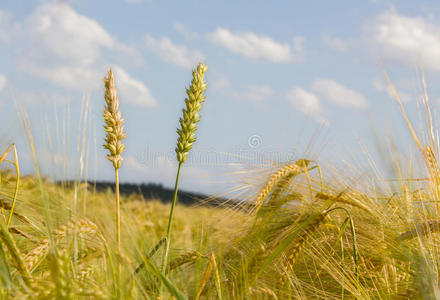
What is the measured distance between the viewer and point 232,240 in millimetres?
1332

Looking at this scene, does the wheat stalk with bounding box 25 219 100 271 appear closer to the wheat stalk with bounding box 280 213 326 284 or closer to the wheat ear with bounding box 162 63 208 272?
the wheat ear with bounding box 162 63 208 272

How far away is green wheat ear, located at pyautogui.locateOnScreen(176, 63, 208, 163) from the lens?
1.02 metres

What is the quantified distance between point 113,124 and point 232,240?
1.73ft

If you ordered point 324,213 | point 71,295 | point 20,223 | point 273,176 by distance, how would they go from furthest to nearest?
point 273,176 → point 20,223 → point 324,213 → point 71,295

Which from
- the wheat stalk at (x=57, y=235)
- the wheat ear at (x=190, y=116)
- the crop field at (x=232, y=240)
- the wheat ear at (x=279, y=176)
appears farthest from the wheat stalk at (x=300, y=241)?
the wheat stalk at (x=57, y=235)

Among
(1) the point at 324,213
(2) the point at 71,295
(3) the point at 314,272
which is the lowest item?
(3) the point at 314,272

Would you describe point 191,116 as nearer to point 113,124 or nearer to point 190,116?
point 190,116

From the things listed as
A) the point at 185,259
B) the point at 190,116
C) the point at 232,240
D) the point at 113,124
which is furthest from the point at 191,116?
the point at 232,240

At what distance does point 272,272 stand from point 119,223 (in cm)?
45

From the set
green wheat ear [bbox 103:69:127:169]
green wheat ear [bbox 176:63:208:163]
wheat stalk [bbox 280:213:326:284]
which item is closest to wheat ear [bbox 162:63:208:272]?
green wheat ear [bbox 176:63:208:163]

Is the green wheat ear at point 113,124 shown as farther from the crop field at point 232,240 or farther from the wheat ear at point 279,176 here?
the wheat ear at point 279,176

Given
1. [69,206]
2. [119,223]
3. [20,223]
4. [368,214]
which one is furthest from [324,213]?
[20,223]

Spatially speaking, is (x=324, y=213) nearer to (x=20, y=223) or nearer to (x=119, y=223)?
(x=119, y=223)

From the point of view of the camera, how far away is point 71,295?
2.47 feet
